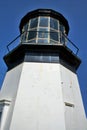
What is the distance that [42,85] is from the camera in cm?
824

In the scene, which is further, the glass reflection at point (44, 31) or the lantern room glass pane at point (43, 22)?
the lantern room glass pane at point (43, 22)

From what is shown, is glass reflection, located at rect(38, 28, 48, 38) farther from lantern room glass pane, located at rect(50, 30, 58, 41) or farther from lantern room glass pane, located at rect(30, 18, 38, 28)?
lantern room glass pane, located at rect(30, 18, 38, 28)

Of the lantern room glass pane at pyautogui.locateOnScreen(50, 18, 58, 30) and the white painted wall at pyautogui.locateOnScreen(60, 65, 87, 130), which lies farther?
the lantern room glass pane at pyautogui.locateOnScreen(50, 18, 58, 30)

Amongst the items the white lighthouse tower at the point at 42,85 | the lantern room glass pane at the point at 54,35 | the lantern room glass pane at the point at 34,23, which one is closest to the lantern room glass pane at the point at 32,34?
the white lighthouse tower at the point at 42,85

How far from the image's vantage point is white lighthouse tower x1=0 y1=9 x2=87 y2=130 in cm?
719

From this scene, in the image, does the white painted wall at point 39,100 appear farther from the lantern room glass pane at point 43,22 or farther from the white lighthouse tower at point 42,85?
the lantern room glass pane at point 43,22

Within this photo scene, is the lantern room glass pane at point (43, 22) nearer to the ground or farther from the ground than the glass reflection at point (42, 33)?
farther from the ground

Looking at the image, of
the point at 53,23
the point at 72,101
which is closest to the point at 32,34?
the point at 53,23

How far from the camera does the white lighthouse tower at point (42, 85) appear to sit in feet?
23.6

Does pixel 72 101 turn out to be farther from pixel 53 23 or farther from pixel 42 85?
pixel 53 23

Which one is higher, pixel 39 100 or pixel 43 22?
pixel 43 22

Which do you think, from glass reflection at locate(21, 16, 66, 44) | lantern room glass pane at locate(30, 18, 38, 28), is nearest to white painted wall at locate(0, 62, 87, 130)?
glass reflection at locate(21, 16, 66, 44)

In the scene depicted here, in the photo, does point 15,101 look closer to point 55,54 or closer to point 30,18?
point 55,54

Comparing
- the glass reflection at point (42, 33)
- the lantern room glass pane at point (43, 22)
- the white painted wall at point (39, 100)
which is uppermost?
the lantern room glass pane at point (43, 22)
